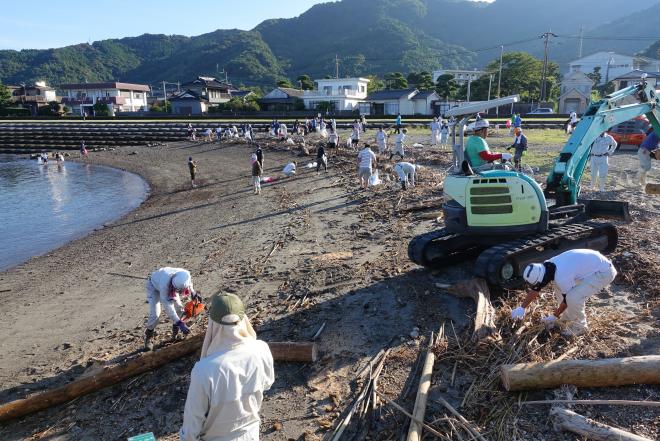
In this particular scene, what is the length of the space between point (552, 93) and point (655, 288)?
71.0m

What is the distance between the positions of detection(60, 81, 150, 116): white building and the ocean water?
4899 cm

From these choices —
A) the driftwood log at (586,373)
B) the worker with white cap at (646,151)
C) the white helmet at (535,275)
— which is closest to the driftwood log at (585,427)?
→ the driftwood log at (586,373)

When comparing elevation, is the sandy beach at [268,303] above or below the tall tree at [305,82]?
below

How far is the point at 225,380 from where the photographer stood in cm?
292

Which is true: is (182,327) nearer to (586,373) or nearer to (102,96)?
(586,373)

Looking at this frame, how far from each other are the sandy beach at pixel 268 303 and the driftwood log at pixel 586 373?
0.18 metres

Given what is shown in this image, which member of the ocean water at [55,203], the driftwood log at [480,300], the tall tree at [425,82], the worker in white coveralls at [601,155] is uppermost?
the tall tree at [425,82]

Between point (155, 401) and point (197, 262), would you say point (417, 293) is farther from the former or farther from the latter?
point (197, 262)

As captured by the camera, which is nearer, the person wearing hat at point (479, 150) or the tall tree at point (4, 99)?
the person wearing hat at point (479, 150)

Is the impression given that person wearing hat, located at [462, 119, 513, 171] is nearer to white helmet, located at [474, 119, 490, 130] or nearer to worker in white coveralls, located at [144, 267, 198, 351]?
white helmet, located at [474, 119, 490, 130]

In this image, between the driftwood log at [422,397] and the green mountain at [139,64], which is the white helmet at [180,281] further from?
the green mountain at [139,64]

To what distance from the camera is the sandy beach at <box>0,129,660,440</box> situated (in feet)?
17.5

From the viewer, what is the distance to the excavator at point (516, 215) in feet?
23.9

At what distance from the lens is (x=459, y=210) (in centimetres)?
765
